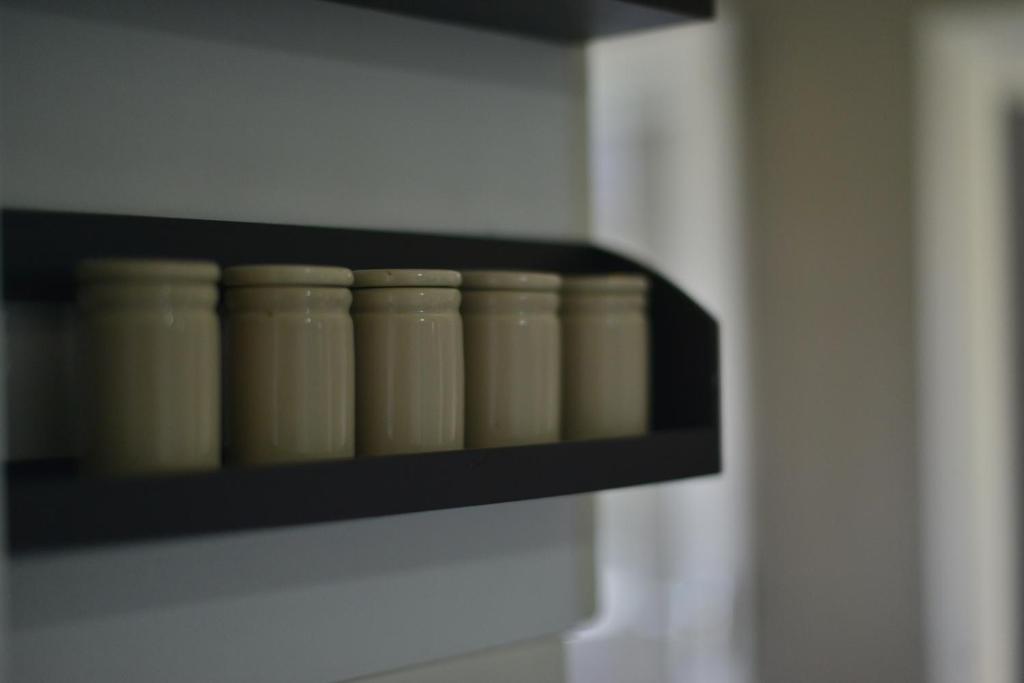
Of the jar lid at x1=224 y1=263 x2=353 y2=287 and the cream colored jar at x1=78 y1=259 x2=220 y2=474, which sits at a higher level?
the jar lid at x1=224 y1=263 x2=353 y2=287

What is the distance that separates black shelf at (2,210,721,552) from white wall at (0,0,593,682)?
0.04m

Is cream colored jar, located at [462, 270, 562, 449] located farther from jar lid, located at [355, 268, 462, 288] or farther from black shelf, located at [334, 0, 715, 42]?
black shelf, located at [334, 0, 715, 42]

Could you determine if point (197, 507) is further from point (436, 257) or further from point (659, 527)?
point (659, 527)

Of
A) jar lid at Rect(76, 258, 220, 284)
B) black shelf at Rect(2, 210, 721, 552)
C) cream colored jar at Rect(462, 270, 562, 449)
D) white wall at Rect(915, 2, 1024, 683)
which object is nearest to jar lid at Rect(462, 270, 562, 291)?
cream colored jar at Rect(462, 270, 562, 449)

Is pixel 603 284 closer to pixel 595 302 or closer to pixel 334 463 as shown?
pixel 595 302

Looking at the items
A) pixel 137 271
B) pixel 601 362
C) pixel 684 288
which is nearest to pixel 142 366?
pixel 137 271

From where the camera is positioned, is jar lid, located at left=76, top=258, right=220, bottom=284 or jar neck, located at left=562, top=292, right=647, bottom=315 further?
jar neck, located at left=562, top=292, right=647, bottom=315

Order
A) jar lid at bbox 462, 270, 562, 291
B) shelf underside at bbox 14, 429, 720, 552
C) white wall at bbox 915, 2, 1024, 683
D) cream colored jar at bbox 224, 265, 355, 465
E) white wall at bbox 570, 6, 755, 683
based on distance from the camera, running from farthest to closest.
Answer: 1. white wall at bbox 570, 6, 755, 683
2. white wall at bbox 915, 2, 1024, 683
3. jar lid at bbox 462, 270, 562, 291
4. cream colored jar at bbox 224, 265, 355, 465
5. shelf underside at bbox 14, 429, 720, 552

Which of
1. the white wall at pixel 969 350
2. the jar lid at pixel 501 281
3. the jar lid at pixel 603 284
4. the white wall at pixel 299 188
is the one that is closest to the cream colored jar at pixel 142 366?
the white wall at pixel 299 188

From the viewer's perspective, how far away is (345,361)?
2.54 feet

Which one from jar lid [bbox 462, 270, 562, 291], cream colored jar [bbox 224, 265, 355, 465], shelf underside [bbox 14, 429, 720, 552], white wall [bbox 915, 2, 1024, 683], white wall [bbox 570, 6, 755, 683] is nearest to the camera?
shelf underside [bbox 14, 429, 720, 552]

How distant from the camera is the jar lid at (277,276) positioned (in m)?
0.75

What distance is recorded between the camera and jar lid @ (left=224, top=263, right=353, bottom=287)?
2.45 feet

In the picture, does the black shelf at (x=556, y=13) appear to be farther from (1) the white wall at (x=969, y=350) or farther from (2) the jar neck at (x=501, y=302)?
(1) the white wall at (x=969, y=350)
